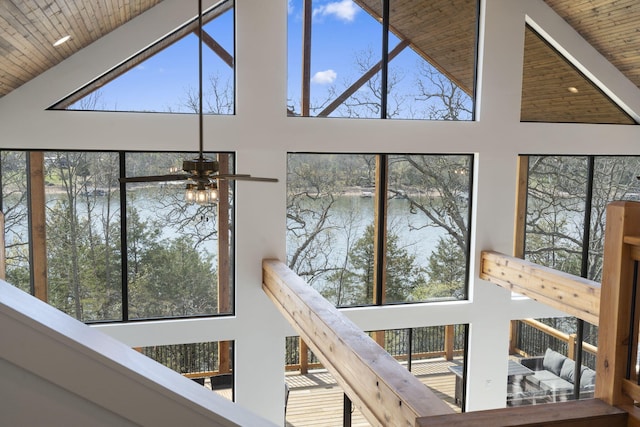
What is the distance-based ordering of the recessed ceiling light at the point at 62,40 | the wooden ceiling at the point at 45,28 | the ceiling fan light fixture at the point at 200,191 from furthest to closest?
the recessed ceiling light at the point at 62,40
the wooden ceiling at the point at 45,28
the ceiling fan light fixture at the point at 200,191

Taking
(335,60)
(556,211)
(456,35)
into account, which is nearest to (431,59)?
(456,35)

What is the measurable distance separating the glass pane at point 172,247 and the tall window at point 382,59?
1560mm

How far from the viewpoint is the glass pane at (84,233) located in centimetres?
605

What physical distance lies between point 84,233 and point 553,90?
19.6 feet

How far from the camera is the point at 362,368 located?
319 cm

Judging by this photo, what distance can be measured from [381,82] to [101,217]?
355 cm

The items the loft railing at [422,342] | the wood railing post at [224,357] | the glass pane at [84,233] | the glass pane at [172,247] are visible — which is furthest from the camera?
the loft railing at [422,342]

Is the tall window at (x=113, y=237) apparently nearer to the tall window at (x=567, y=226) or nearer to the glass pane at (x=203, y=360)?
the glass pane at (x=203, y=360)

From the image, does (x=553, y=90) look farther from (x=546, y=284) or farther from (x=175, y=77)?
(x=175, y=77)

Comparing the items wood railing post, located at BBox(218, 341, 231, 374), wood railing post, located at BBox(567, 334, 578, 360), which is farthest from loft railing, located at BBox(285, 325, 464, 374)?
wood railing post, located at BBox(218, 341, 231, 374)

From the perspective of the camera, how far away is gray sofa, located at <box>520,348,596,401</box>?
7.50 meters

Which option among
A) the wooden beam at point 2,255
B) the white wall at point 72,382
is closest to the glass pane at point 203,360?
the wooden beam at point 2,255

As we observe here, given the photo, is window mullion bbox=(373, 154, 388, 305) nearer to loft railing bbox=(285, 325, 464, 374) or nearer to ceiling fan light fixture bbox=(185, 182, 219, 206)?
loft railing bbox=(285, 325, 464, 374)

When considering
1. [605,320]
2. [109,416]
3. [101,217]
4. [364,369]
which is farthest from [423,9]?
[109,416]
